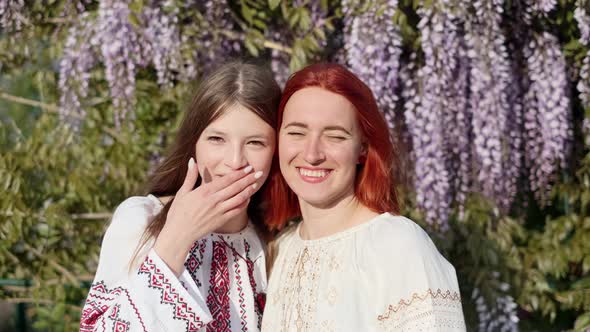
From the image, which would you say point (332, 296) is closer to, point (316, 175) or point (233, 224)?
point (316, 175)

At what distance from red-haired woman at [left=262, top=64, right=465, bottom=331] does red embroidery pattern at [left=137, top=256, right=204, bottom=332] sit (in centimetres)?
26

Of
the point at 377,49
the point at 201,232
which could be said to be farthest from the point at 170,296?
the point at 377,49

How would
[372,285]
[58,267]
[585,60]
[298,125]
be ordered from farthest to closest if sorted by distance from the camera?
1. [58,267]
2. [585,60]
3. [298,125]
4. [372,285]

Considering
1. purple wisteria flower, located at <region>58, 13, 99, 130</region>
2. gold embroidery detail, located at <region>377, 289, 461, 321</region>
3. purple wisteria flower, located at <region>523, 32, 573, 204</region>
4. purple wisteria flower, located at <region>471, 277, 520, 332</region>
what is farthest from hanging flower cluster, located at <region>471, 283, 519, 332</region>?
purple wisteria flower, located at <region>58, 13, 99, 130</region>

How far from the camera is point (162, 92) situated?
3.33 meters

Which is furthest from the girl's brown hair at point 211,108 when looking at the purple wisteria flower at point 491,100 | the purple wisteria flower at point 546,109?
the purple wisteria flower at point 546,109

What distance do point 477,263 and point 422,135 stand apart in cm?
63

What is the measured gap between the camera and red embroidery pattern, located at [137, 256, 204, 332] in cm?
161

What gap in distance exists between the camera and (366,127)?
5.80ft

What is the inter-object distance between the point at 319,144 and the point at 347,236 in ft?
0.81

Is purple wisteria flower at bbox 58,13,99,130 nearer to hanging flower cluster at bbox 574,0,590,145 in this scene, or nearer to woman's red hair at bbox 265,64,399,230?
woman's red hair at bbox 265,64,399,230

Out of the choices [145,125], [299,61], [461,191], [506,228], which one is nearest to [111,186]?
[145,125]

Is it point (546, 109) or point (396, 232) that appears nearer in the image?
point (396, 232)

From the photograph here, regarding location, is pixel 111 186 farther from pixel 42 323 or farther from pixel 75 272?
pixel 42 323
